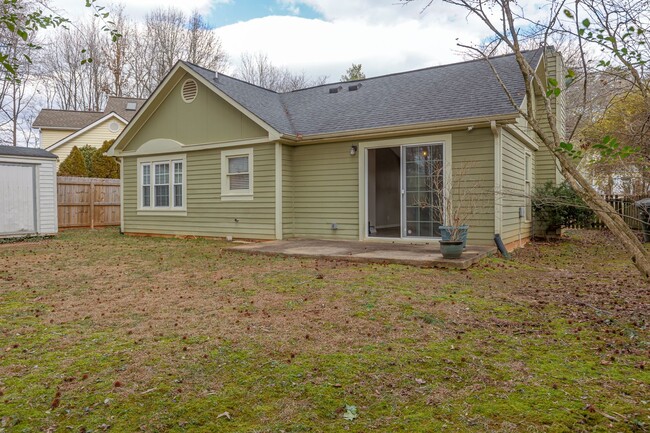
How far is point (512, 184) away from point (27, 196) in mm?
12345

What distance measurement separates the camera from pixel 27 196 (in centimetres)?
1190

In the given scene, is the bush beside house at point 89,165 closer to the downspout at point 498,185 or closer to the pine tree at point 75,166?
the pine tree at point 75,166

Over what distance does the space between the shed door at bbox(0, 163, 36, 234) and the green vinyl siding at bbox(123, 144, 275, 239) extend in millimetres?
2393

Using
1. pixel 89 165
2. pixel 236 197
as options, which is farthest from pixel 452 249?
pixel 89 165

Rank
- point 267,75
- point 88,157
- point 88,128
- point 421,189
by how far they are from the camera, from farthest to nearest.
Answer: point 267,75 < point 88,128 < point 88,157 < point 421,189

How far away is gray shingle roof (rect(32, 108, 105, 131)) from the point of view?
25344 mm

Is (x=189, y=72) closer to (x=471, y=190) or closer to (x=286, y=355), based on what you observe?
(x=471, y=190)

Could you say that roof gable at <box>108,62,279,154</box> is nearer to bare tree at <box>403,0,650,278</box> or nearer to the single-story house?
the single-story house

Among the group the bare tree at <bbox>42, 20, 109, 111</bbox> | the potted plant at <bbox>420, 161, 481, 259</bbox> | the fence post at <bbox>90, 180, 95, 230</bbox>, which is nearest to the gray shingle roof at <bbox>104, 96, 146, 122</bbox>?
the bare tree at <bbox>42, 20, 109, 111</bbox>

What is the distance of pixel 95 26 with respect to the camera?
23.3 meters

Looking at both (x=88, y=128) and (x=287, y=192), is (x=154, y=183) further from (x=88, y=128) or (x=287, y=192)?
(x=88, y=128)

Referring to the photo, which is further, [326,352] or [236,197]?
[236,197]

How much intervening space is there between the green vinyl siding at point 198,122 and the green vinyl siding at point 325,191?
1194 mm

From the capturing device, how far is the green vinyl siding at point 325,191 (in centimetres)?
954
